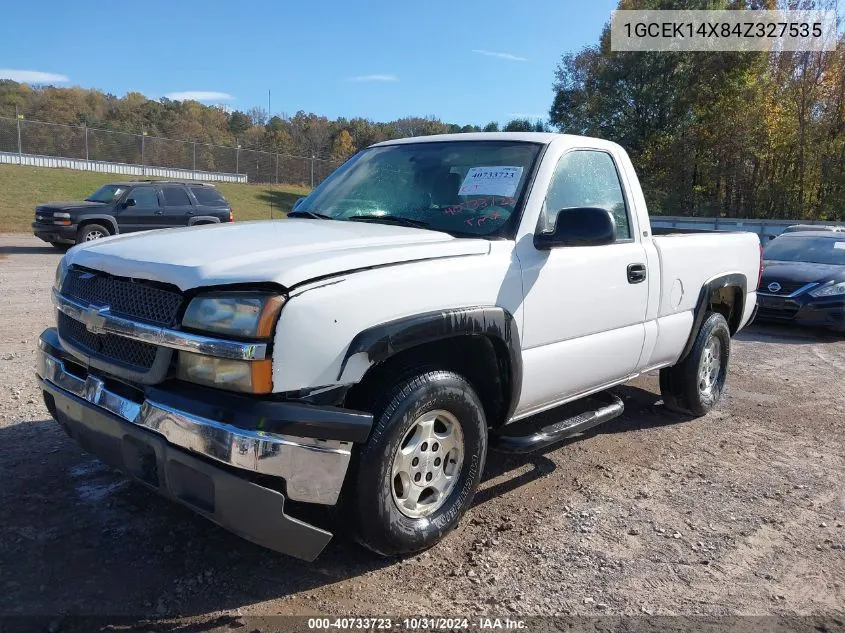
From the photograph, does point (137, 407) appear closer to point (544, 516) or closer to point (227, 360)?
point (227, 360)

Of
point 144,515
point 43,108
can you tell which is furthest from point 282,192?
point 144,515

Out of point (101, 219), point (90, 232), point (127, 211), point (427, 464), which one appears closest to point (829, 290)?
point (427, 464)

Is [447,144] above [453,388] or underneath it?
above

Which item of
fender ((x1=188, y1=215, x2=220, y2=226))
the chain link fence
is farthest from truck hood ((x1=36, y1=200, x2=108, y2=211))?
the chain link fence

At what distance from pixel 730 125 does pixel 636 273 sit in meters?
33.3

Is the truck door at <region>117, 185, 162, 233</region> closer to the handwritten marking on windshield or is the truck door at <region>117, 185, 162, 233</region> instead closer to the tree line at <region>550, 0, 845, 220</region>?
the handwritten marking on windshield

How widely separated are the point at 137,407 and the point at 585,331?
2.37 m

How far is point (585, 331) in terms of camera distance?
3869 mm

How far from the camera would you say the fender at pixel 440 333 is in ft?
8.82

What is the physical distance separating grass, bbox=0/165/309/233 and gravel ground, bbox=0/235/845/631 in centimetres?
1935

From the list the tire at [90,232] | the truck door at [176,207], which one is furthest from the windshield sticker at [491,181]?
the truck door at [176,207]

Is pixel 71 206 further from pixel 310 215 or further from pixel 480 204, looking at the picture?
pixel 480 204

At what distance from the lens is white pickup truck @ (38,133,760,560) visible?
2.51m

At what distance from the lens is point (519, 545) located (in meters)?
3.33
